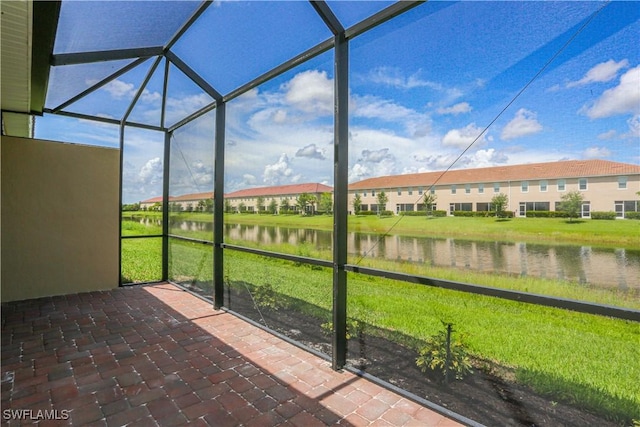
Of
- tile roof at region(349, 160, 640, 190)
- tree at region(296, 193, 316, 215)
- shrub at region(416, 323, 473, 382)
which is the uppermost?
tile roof at region(349, 160, 640, 190)

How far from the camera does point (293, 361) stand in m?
3.11

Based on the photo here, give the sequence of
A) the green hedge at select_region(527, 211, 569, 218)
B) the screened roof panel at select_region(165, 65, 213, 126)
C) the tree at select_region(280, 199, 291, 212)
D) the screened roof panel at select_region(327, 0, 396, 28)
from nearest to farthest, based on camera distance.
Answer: the green hedge at select_region(527, 211, 569, 218) < the screened roof panel at select_region(327, 0, 396, 28) < the tree at select_region(280, 199, 291, 212) < the screened roof panel at select_region(165, 65, 213, 126)

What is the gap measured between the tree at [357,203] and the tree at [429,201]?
0.63 meters

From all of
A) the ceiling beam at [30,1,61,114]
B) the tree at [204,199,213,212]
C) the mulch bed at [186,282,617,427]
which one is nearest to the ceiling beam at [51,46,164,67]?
the ceiling beam at [30,1,61,114]

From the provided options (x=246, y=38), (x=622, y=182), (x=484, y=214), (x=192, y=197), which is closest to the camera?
(x=622, y=182)

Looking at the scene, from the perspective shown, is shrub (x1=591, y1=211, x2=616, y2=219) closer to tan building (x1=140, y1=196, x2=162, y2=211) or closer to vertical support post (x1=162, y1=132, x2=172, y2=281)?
vertical support post (x1=162, y1=132, x2=172, y2=281)

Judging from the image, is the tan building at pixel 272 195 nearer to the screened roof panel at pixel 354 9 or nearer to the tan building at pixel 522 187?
the tan building at pixel 522 187

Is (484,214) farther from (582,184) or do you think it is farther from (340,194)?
(340,194)

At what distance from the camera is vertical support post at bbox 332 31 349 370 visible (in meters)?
2.91

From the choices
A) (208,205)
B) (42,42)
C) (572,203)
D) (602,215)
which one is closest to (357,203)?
(572,203)

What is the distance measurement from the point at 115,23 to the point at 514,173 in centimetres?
413

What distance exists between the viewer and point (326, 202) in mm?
3230

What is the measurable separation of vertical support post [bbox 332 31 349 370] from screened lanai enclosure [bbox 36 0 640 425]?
0.06ft

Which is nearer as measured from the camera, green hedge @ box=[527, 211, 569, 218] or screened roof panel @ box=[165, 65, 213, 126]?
green hedge @ box=[527, 211, 569, 218]
